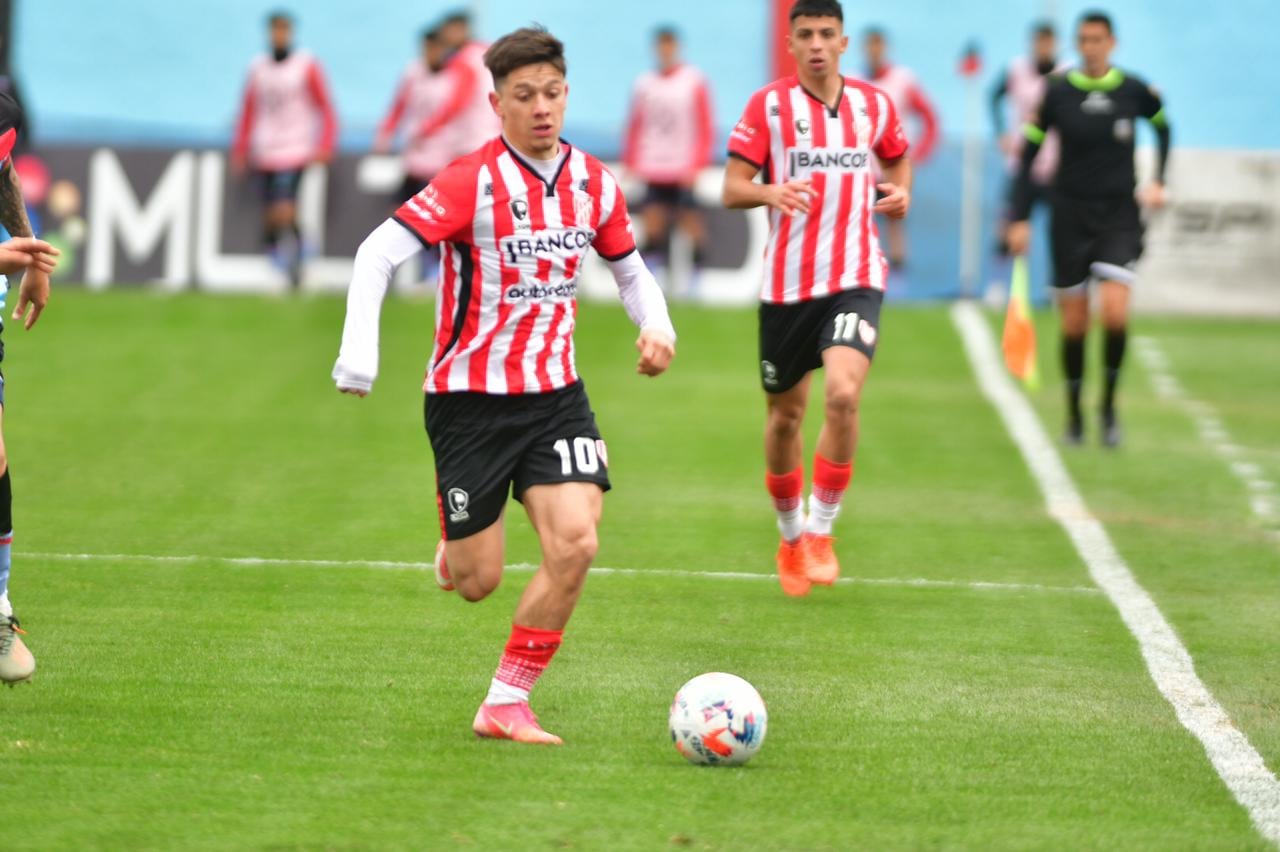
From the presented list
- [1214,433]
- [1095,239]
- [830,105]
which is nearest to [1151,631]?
[830,105]

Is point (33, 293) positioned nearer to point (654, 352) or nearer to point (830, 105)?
point (654, 352)

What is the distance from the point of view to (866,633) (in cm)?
788

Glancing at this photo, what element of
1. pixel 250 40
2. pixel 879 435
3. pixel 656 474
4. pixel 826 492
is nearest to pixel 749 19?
pixel 250 40

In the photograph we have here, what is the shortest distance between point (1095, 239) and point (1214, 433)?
2048 mm

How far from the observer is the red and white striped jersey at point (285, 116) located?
2116 centimetres

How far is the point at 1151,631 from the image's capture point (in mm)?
8023

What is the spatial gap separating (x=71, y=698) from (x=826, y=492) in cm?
353

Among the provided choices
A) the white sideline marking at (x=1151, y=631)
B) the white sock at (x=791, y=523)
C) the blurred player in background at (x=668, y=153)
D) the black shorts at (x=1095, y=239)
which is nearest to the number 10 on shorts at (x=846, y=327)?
the white sock at (x=791, y=523)

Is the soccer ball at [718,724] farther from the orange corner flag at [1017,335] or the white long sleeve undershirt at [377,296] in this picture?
the orange corner flag at [1017,335]

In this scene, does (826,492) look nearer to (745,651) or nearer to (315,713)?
(745,651)

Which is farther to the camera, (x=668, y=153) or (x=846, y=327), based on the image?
(x=668, y=153)

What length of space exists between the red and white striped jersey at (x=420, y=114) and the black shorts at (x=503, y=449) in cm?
1447

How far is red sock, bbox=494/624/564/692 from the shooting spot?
618 cm

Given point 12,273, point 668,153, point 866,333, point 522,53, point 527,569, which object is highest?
point 522,53
